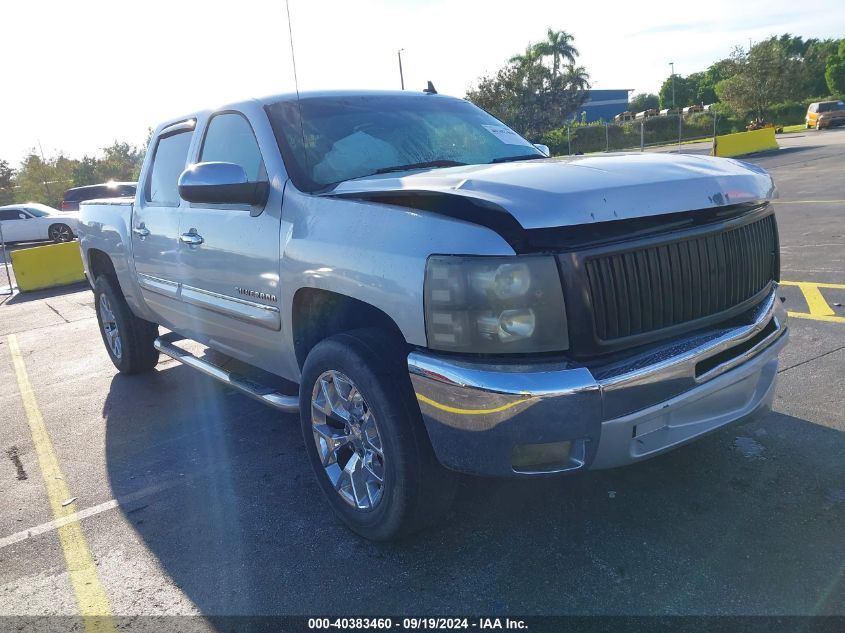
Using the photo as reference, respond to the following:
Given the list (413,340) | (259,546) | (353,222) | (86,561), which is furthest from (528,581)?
(86,561)

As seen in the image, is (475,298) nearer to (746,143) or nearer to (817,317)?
(817,317)

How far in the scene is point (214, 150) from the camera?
4.16 metres

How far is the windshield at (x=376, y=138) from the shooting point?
351cm

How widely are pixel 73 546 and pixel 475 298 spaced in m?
2.34

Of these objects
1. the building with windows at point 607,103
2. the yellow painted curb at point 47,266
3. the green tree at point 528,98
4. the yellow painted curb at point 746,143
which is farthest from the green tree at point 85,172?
the building with windows at point 607,103

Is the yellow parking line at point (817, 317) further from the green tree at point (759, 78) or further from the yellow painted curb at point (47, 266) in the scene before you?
the green tree at point (759, 78)

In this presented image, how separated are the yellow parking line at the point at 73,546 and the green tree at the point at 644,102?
121480 mm

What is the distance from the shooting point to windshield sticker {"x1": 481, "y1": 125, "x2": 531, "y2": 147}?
420 cm

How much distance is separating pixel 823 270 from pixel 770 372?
197 inches

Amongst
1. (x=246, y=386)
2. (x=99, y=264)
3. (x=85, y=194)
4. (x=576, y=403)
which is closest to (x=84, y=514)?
(x=246, y=386)

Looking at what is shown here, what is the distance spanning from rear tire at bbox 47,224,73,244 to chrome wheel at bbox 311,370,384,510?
2344 centimetres

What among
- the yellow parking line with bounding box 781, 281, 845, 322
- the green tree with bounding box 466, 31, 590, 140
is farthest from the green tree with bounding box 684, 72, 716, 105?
the yellow parking line with bounding box 781, 281, 845, 322

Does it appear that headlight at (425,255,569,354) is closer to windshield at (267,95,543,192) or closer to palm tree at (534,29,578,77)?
windshield at (267,95,543,192)

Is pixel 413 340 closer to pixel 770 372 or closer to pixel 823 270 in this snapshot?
pixel 770 372
